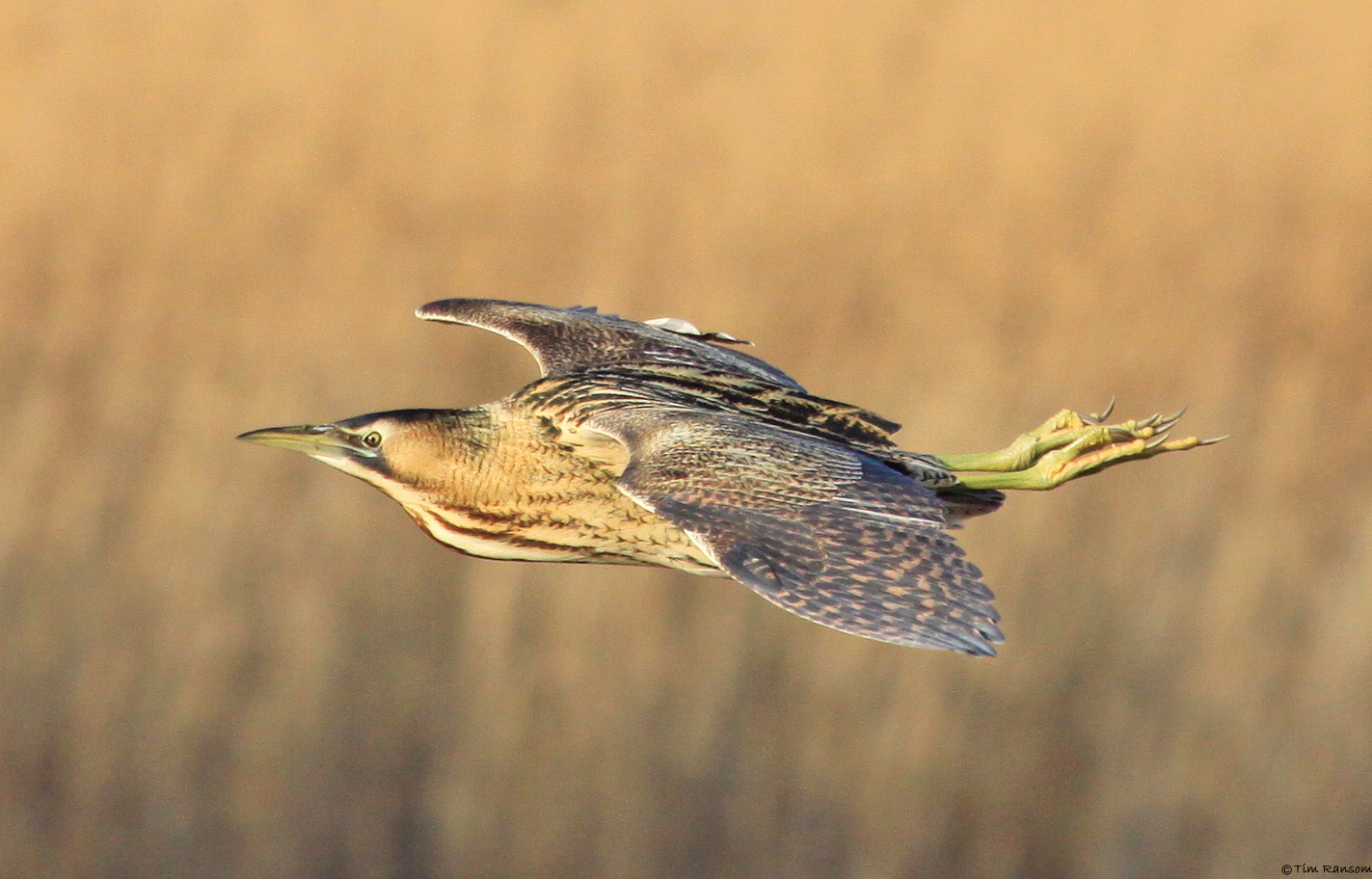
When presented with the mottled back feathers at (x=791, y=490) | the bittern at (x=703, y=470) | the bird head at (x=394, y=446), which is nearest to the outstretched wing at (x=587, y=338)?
the bittern at (x=703, y=470)

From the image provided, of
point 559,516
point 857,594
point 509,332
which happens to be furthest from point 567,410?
point 857,594

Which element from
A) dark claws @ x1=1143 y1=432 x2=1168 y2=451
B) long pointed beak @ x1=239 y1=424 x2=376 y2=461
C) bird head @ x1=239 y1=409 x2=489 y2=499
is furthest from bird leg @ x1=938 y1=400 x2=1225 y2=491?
long pointed beak @ x1=239 y1=424 x2=376 y2=461

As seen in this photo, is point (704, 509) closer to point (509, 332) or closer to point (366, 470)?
point (366, 470)

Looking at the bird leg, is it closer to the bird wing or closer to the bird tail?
the bird tail

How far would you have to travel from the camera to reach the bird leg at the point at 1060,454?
132 inches

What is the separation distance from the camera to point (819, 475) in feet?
8.73

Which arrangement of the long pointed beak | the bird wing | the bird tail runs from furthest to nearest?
the bird tail < the long pointed beak < the bird wing

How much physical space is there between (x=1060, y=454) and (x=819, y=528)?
0.93 metres

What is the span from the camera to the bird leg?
3352 millimetres

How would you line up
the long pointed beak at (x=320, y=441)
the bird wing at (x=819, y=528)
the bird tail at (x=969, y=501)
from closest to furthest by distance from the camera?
the bird wing at (x=819, y=528) < the long pointed beak at (x=320, y=441) < the bird tail at (x=969, y=501)

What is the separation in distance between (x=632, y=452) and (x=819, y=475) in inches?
10.1

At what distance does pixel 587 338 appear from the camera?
3.51 meters

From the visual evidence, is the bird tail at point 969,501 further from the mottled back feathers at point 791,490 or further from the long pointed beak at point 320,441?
the long pointed beak at point 320,441

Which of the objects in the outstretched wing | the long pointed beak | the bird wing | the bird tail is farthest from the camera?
the outstretched wing
